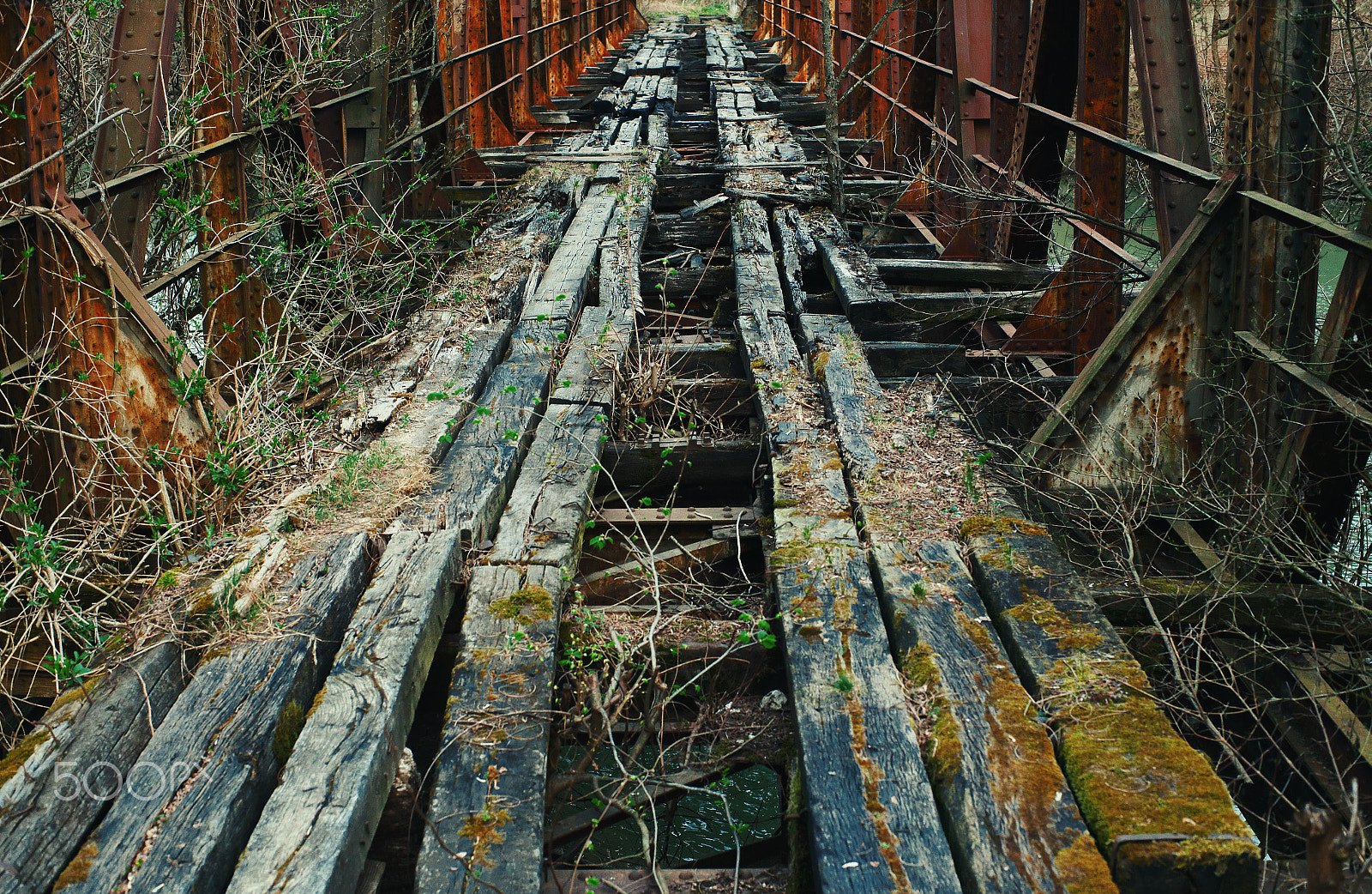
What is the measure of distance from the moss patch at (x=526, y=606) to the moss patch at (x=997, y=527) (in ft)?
4.23

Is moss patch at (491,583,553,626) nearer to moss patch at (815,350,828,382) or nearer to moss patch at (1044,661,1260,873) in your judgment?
moss patch at (1044,661,1260,873)

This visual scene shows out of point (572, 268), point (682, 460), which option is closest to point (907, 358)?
point (682, 460)

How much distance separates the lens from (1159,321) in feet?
12.2

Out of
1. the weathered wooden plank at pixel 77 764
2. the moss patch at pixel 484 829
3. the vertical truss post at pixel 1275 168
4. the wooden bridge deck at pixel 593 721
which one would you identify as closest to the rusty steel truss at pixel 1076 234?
the vertical truss post at pixel 1275 168

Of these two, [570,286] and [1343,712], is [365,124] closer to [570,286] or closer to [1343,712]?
[570,286]

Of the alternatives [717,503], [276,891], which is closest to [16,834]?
[276,891]

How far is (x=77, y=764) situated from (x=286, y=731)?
0.42 m

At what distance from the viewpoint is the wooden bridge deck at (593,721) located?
6.40ft

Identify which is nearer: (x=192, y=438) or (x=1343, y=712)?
(x=1343, y=712)

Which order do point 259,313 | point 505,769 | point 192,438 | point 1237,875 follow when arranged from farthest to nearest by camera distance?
point 259,313 < point 192,438 < point 505,769 < point 1237,875

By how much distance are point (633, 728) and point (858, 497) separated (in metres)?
1.09

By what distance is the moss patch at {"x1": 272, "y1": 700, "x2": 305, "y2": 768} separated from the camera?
227 centimetres

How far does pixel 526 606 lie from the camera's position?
2.76 meters

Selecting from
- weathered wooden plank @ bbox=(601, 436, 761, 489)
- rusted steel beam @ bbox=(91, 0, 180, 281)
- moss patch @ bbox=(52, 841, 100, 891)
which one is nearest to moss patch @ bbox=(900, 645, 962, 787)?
weathered wooden plank @ bbox=(601, 436, 761, 489)
